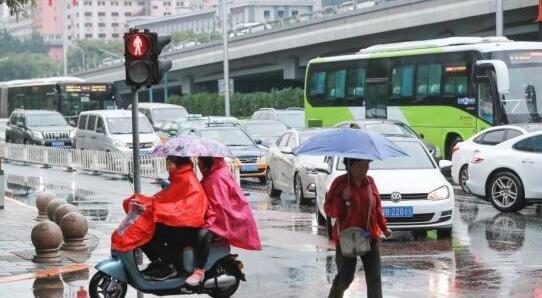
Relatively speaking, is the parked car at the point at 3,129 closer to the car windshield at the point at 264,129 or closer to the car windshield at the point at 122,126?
the car windshield at the point at 122,126

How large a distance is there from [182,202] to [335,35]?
178 feet

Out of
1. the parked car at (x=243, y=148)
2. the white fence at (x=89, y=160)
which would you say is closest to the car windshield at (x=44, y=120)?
the white fence at (x=89, y=160)

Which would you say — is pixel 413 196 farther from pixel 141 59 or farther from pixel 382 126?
pixel 382 126

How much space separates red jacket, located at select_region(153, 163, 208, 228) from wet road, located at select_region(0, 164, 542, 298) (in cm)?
162

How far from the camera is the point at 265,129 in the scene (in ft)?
108

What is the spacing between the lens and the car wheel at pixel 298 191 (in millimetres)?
21828

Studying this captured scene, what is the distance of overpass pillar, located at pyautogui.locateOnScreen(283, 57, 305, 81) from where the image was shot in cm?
7412

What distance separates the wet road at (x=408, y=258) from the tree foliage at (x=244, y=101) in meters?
49.0

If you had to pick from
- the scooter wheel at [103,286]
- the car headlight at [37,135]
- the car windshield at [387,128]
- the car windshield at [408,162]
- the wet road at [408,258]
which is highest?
the car windshield at [387,128]

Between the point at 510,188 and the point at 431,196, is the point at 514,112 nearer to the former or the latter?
the point at 510,188

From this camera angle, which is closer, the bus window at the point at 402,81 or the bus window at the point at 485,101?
the bus window at the point at 485,101

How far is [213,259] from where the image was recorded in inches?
412

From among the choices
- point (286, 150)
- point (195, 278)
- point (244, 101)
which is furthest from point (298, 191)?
point (244, 101)

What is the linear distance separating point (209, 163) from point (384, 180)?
5.86 metres
